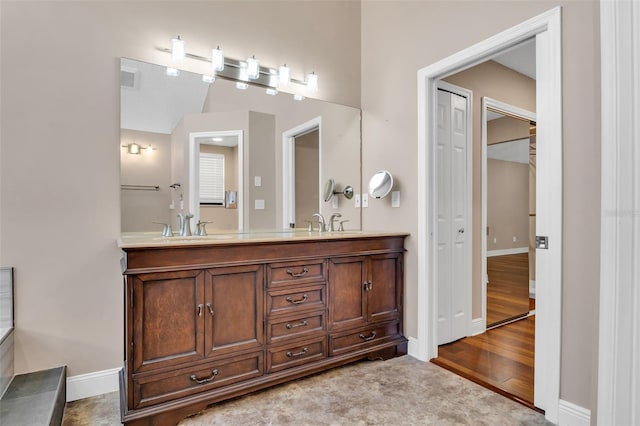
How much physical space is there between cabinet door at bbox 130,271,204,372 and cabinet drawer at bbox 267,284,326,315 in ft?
1.40

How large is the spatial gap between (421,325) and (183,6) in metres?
2.83

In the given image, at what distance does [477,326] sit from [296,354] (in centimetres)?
187

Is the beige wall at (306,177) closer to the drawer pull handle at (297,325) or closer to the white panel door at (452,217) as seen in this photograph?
the drawer pull handle at (297,325)

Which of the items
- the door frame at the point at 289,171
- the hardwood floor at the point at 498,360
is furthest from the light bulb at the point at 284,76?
the hardwood floor at the point at 498,360

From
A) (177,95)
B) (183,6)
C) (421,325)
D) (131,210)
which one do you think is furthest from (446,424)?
(183,6)

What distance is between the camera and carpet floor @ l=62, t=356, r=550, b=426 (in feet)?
5.77

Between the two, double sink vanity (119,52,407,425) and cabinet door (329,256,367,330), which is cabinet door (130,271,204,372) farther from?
cabinet door (329,256,367,330)

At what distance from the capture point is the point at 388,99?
2.83m

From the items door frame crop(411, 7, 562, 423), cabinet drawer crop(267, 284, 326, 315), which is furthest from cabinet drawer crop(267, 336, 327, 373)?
door frame crop(411, 7, 562, 423)

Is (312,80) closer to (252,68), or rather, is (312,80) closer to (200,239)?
(252,68)

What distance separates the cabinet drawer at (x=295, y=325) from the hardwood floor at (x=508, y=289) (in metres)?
1.99

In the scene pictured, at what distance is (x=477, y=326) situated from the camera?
3.09 meters

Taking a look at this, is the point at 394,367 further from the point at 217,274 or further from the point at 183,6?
the point at 183,6

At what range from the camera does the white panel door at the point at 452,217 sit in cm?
281
